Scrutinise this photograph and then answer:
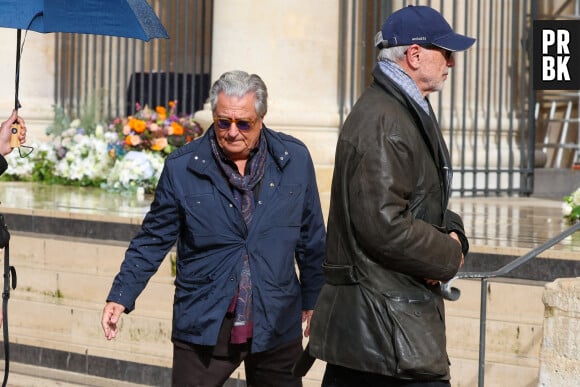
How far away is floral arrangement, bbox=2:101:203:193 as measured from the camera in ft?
41.3

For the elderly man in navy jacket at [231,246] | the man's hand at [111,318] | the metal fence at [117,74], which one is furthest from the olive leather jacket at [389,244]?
the metal fence at [117,74]

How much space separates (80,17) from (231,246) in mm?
1461

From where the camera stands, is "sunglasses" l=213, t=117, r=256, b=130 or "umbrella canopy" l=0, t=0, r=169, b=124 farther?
"umbrella canopy" l=0, t=0, r=169, b=124

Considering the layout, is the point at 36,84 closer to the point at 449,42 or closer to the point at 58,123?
the point at 58,123

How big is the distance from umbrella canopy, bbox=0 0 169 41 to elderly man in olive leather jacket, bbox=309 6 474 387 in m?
1.88

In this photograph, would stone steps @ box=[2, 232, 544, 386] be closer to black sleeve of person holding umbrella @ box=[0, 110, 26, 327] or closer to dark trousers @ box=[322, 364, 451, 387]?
black sleeve of person holding umbrella @ box=[0, 110, 26, 327]

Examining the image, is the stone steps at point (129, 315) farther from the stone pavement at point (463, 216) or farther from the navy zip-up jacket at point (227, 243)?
the navy zip-up jacket at point (227, 243)

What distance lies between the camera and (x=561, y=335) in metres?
5.76

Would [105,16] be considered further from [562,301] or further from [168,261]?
[168,261]

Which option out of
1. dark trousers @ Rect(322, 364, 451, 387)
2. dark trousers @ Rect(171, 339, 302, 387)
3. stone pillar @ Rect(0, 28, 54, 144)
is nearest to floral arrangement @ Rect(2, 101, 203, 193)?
stone pillar @ Rect(0, 28, 54, 144)

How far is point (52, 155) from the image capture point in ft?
46.5

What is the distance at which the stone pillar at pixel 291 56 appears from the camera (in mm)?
11570

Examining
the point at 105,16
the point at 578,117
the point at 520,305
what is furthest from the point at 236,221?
the point at 578,117

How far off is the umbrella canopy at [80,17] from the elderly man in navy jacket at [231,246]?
35.2 inches
